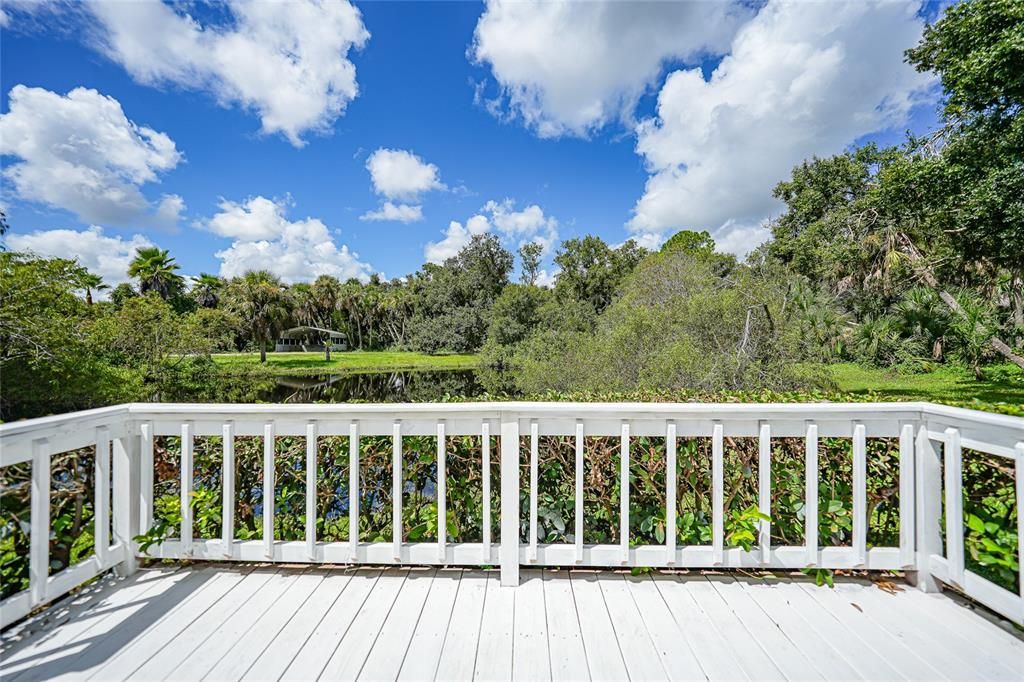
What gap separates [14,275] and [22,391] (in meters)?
2.81

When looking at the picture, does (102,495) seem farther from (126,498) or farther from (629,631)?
(629,631)

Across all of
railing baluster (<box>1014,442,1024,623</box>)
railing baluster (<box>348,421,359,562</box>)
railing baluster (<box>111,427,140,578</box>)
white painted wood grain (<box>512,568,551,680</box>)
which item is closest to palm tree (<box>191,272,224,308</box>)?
railing baluster (<box>111,427,140,578</box>)

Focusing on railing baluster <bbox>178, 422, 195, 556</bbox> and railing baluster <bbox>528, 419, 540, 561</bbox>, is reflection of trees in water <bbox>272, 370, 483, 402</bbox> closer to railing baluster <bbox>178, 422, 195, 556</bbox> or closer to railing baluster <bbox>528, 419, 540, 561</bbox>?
railing baluster <bbox>178, 422, 195, 556</bbox>

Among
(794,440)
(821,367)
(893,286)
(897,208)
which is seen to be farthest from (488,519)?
(893,286)

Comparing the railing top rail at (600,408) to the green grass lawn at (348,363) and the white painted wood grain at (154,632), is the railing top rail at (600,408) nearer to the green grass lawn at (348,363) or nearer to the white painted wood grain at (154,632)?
the white painted wood grain at (154,632)

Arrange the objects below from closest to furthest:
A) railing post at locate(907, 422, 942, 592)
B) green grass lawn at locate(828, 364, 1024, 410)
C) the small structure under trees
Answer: railing post at locate(907, 422, 942, 592) → green grass lawn at locate(828, 364, 1024, 410) → the small structure under trees

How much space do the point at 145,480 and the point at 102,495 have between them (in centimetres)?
15

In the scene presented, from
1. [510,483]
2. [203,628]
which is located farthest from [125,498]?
[510,483]

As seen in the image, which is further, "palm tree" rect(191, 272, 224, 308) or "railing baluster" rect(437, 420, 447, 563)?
"palm tree" rect(191, 272, 224, 308)

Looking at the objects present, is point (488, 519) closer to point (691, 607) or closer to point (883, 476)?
point (691, 607)

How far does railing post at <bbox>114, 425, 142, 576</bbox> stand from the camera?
1.94m

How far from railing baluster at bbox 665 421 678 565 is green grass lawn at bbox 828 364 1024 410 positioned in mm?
8418

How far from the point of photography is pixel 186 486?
1.96 metres

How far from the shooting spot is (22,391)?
387 inches
